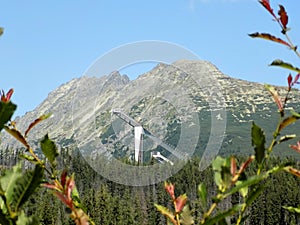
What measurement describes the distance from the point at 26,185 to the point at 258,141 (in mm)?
477

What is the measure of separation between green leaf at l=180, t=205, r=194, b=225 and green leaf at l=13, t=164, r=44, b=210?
19.3 inches

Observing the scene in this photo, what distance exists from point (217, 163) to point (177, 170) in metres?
106

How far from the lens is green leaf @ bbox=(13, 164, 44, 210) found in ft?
2.93

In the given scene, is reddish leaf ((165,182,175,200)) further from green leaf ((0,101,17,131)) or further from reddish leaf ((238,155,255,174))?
green leaf ((0,101,17,131))

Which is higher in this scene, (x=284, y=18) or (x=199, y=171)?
(x=284, y=18)

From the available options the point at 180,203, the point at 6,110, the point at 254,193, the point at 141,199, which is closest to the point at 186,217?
the point at 180,203

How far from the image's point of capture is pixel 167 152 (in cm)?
14588

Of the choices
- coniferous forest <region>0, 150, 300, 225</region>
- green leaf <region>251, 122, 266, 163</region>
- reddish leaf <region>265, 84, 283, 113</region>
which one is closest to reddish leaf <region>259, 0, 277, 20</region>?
reddish leaf <region>265, 84, 283, 113</region>

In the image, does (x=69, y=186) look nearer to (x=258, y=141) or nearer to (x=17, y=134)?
(x=17, y=134)

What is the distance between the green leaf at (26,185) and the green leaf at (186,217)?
489mm

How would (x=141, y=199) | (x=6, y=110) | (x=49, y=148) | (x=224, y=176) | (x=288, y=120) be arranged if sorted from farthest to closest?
(x=141, y=199), (x=288, y=120), (x=49, y=148), (x=224, y=176), (x=6, y=110)

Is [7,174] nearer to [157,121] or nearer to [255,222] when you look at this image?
[255,222]

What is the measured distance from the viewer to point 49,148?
3.59 feet

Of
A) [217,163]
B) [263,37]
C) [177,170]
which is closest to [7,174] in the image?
[217,163]
